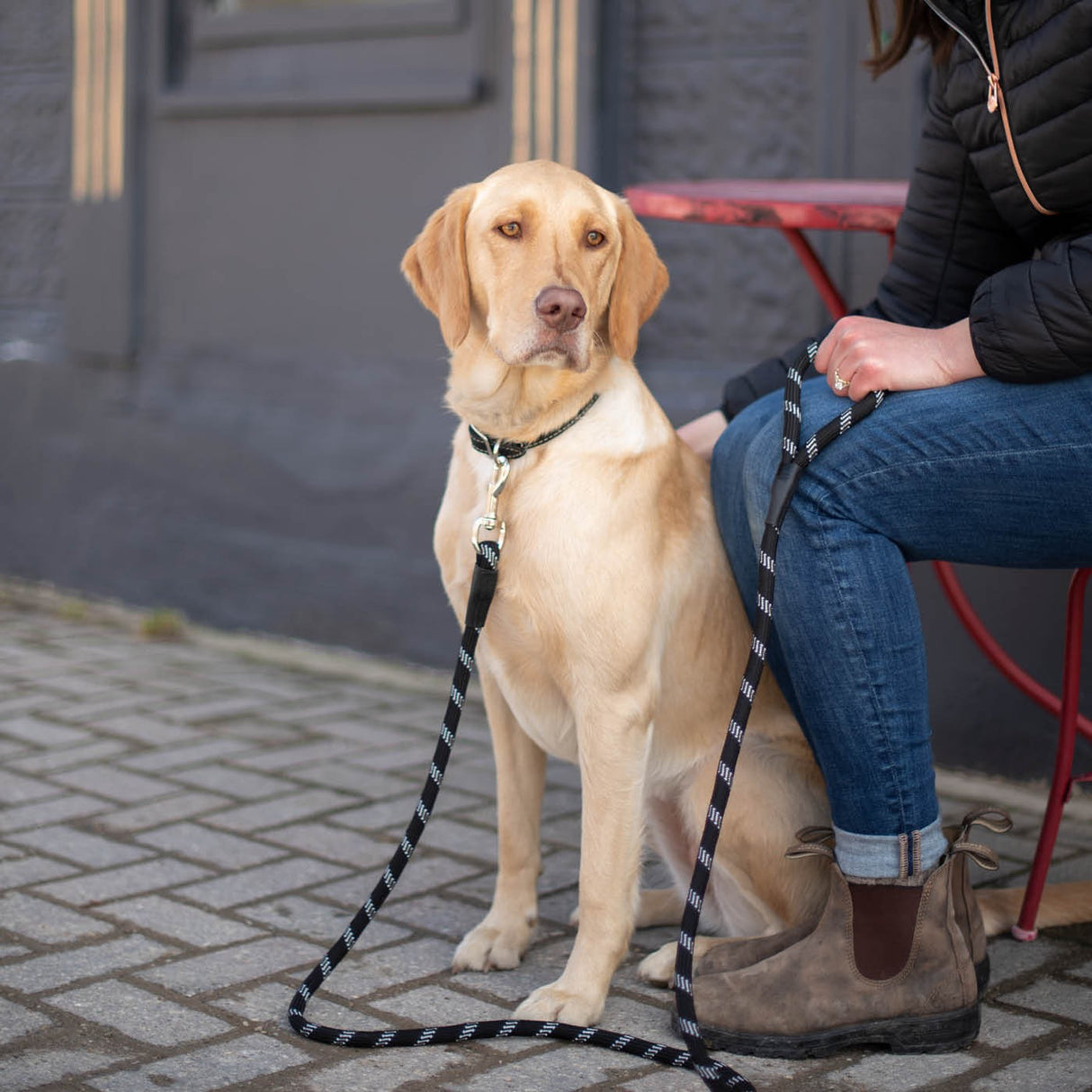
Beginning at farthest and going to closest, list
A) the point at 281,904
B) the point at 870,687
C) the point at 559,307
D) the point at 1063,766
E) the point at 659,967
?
the point at 281,904 → the point at 1063,766 → the point at 659,967 → the point at 559,307 → the point at 870,687

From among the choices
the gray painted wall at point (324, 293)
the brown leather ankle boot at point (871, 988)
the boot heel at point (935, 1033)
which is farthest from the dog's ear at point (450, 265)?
the gray painted wall at point (324, 293)

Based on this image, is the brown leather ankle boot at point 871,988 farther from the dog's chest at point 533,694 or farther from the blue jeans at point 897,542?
the dog's chest at point 533,694

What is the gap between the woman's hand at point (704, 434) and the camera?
10.4ft

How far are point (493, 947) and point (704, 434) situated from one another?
1103 millimetres

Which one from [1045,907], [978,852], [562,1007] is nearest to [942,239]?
[978,852]

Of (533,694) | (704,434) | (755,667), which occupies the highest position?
(704,434)

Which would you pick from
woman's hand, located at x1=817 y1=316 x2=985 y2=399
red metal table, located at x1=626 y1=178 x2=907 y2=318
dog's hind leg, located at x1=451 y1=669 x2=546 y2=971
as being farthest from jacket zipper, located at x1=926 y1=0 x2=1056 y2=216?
dog's hind leg, located at x1=451 y1=669 x2=546 y2=971

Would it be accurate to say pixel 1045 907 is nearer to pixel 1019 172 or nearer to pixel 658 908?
pixel 658 908

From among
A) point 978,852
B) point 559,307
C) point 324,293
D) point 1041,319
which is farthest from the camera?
point 324,293

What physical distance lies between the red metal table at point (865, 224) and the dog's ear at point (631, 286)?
204 mm

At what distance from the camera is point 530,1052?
2.47 meters

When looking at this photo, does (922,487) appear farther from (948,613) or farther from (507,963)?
(948,613)

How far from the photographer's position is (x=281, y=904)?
124 inches

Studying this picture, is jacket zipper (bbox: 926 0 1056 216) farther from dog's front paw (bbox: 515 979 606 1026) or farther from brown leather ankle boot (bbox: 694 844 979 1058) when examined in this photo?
dog's front paw (bbox: 515 979 606 1026)
